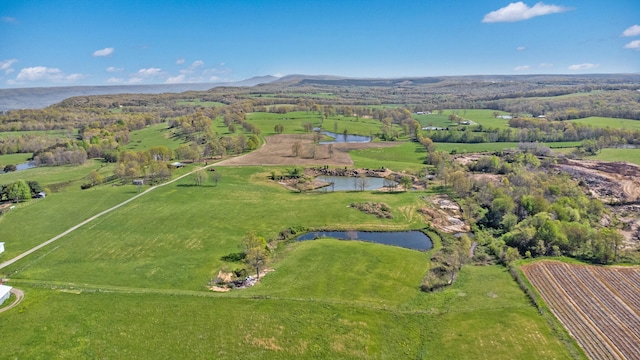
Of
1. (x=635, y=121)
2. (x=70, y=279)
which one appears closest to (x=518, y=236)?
(x=70, y=279)

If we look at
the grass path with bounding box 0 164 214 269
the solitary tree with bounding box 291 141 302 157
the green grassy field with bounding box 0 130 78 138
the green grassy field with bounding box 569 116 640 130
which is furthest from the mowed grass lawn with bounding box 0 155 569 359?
the green grassy field with bounding box 569 116 640 130

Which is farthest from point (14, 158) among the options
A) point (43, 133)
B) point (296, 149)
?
point (296, 149)

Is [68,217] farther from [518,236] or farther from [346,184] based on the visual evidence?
[518,236]

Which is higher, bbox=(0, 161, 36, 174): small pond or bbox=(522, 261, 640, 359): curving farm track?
bbox=(0, 161, 36, 174): small pond

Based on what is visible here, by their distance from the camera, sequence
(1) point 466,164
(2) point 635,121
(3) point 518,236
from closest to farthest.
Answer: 1. (3) point 518,236
2. (1) point 466,164
3. (2) point 635,121

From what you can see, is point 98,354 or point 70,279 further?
point 70,279

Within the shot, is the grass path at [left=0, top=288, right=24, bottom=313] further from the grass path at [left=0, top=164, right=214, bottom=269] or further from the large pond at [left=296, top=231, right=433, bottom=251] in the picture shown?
the large pond at [left=296, top=231, right=433, bottom=251]
